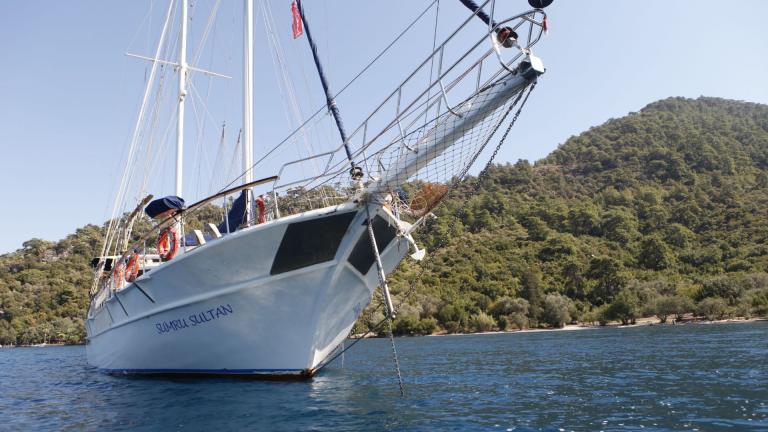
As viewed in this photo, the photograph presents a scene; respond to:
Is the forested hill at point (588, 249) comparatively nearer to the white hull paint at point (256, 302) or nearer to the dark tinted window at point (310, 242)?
the white hull paint at point (256, 302)

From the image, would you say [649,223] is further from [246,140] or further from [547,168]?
[246,140]

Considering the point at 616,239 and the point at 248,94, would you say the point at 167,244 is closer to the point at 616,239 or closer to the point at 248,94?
the point at 248,94

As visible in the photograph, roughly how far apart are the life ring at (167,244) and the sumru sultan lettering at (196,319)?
68.1 inches

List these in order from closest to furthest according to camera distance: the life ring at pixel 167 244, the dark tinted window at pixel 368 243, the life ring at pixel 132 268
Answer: the dark tinted window at pixel 368 243
the life ring at pixel 167 244
the life ring at pixel 132 268

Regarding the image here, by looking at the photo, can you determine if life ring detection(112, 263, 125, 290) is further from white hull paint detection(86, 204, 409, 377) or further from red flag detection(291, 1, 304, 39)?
red flag detection(291, 1, 304, 39)

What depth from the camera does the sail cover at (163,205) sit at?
15.1 m

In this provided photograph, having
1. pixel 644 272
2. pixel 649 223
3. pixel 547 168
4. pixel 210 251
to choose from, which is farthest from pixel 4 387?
pixel 547 168

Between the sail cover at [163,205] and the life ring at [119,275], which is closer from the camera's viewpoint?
the sail cover at [163,205]

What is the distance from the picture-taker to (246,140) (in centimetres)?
1636

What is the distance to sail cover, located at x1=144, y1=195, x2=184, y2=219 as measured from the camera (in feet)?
49.4

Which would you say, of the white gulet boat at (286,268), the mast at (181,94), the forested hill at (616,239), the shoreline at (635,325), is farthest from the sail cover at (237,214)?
the shoreline at (635,325)

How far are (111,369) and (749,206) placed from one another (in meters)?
80.1

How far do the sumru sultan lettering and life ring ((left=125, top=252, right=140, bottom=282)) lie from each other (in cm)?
158

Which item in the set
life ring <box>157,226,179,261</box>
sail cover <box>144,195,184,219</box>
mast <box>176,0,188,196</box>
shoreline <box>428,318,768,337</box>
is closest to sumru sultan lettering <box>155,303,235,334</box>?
life ring <box>157,226,179,261</box>
